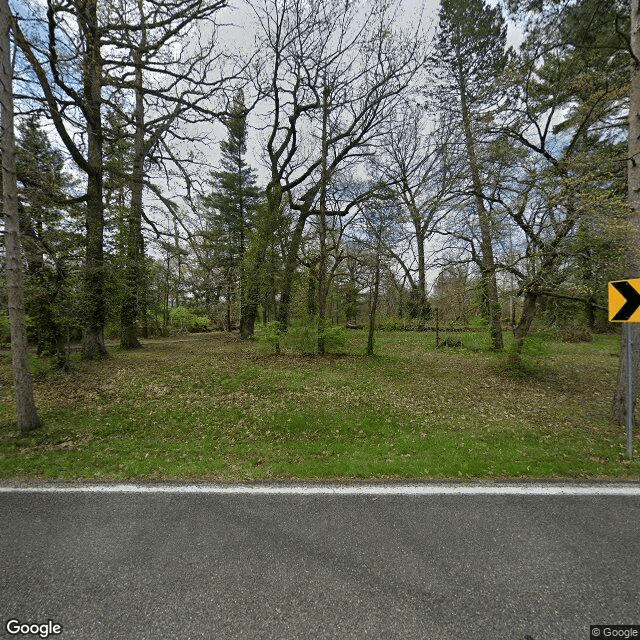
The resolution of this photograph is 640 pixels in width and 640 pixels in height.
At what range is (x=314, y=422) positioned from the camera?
582 centimetres

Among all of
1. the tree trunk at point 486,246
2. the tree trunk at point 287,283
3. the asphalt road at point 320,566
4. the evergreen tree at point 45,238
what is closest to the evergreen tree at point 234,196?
the tree trunk at point 287,283

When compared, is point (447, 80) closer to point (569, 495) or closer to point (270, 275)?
point (270, 275)

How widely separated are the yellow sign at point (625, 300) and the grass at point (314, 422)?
214 cm

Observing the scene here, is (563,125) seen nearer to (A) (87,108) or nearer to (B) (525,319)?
(B) (525,319)

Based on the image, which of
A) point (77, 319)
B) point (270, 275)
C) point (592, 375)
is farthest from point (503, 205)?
point (77, 319)

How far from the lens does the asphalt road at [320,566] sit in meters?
1.96

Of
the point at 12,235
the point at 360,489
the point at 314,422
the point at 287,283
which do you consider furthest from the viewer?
the point at 287,283

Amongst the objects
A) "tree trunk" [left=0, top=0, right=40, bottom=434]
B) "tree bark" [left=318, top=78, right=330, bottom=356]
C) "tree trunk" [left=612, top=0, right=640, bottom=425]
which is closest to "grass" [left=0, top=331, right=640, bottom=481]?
"tree trunk" [left=0, top=0, right=40, bottom=434]

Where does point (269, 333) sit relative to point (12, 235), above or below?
below

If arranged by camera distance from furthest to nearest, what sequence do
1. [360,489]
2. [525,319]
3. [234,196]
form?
[234,196] → [525,319] → [360,489]

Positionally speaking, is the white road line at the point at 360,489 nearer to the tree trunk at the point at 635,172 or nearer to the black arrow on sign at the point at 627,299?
the black arrow on sign at the point at 627,299

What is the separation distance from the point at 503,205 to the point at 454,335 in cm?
652

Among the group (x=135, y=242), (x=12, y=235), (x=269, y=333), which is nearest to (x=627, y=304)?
(x=269, y=333)

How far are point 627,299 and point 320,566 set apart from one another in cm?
527
